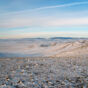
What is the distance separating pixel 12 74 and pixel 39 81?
1.75 m

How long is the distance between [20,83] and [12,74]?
145 cm

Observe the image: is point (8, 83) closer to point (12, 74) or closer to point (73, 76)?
point (12, 74)

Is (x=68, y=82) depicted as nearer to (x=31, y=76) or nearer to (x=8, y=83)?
(x=31, y=76)

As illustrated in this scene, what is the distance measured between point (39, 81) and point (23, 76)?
112cm

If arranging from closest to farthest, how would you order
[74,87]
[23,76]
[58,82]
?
[74,87], [58,82], [23,76]

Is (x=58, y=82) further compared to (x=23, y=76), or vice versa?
(x=23, y=76)

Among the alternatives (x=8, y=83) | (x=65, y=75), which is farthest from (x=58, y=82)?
(x=8, y=83)

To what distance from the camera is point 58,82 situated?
704cm

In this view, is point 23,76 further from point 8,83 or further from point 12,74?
point 8,83

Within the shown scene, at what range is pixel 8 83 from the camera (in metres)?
6.71

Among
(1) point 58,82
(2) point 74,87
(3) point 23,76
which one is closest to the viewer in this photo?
(2) point 74,87

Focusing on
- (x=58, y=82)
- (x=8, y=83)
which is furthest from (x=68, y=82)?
(x=8, y=83)

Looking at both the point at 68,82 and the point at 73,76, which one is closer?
the point at 68,82

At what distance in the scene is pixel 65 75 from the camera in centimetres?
804
